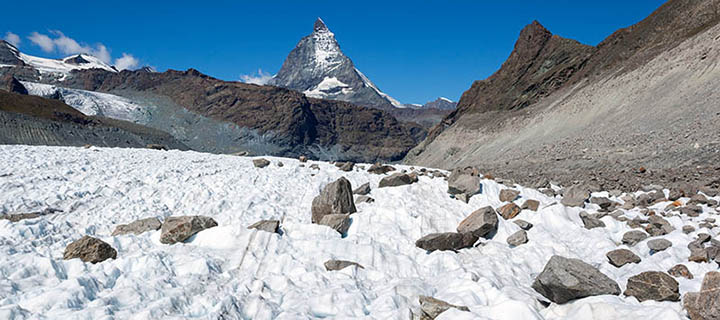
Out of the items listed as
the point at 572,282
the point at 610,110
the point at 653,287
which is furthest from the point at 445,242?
the point at 610,110

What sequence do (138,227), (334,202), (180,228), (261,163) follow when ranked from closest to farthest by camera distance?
(180,228), (138,227), (334,202), (261,163)

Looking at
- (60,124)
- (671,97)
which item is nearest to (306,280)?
(671,97)

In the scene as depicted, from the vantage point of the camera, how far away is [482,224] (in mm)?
8094

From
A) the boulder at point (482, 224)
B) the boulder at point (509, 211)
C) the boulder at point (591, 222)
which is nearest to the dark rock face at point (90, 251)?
the boulder at point (482, 224)

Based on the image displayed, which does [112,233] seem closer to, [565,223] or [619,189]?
[565,223]

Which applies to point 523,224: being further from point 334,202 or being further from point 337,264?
point 337,264

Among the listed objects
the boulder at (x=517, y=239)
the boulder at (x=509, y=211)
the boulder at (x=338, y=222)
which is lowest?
the boulder at (x=517, y=239)

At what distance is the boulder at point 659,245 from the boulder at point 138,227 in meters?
9.84

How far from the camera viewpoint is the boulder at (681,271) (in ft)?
17.3

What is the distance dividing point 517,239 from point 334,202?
14.6 feet

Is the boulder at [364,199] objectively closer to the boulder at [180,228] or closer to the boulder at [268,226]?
the boulder at [268,226]

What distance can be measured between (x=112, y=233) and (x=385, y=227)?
6.13 metres

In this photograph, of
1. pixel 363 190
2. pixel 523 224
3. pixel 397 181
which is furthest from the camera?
pixel 397 181

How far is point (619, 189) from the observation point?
13125mm
